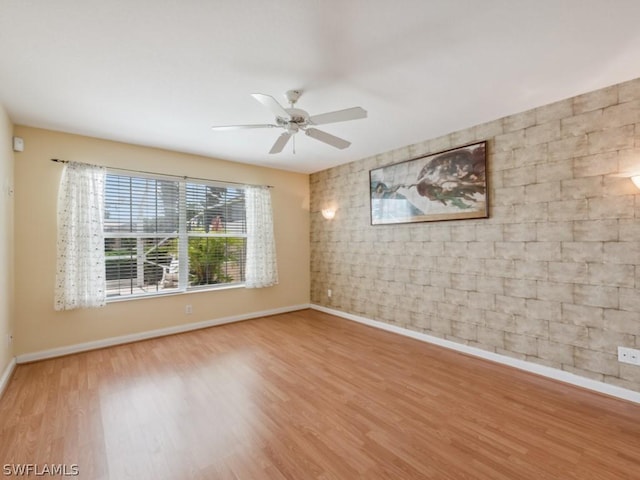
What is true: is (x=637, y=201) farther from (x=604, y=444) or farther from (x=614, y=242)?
(x=604, y=444)

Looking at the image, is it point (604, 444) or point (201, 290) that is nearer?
point (604, 444)

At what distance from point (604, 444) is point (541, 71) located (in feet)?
8.75

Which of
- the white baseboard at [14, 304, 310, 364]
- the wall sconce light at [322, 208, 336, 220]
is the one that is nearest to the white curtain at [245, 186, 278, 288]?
the white baseboard at [14, 304, 310, 364]

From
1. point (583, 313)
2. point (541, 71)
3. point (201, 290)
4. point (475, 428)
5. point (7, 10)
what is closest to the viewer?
point (7, 10)

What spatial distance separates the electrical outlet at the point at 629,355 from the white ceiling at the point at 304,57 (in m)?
2.21

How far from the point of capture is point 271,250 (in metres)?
5.02

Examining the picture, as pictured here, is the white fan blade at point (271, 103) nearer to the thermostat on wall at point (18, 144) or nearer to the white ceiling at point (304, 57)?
the white ceiling at point (304, 57)

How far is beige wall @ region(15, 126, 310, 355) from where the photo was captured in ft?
10.5

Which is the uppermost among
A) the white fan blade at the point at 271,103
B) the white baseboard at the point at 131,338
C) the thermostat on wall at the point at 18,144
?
the thermostat on wall at the point at 18,144

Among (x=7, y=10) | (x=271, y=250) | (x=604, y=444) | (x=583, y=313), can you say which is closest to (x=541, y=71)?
(x=583, y=313)

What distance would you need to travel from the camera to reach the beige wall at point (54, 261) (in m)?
3.20

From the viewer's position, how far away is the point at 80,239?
3.42 metres

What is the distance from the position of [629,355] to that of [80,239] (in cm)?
556

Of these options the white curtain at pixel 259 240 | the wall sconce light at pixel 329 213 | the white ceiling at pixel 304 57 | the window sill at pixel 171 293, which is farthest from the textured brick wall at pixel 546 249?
the window sill at pixel 171 293
